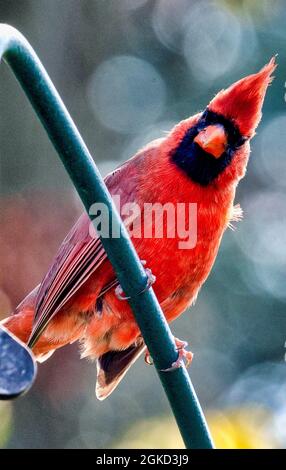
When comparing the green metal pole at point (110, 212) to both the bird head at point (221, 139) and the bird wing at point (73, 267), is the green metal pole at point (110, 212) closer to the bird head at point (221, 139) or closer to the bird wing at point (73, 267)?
the bird wing at point (73, 267)

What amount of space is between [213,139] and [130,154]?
2.31 meters

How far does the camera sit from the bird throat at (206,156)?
2.67 metres

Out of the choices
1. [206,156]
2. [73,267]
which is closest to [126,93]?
[206,156]

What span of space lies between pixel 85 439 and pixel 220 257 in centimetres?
130

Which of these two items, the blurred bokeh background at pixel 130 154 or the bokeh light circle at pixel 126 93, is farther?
the bokeh light circle at pixel 126 93

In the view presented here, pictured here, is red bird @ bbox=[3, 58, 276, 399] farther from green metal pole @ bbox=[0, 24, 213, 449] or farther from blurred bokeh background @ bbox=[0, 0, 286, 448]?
blurred bokeh background @ bbox=[0, 0, 286, 448]

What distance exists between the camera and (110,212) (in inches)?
61.2

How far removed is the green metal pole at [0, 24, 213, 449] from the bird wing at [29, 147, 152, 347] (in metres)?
0.87

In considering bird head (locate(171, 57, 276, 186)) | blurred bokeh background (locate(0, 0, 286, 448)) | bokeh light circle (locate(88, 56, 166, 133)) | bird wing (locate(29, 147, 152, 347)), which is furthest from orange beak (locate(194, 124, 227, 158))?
bokeh light circle (locate(88, 56, 166, 133))

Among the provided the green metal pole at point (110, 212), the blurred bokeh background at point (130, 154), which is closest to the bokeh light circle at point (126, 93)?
the blurred bokeh background at point (130, 154)

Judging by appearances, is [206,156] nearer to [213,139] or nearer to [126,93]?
[213,139]

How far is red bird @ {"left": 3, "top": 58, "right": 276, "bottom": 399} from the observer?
2.56m
